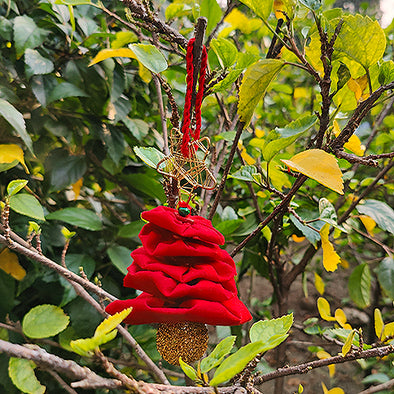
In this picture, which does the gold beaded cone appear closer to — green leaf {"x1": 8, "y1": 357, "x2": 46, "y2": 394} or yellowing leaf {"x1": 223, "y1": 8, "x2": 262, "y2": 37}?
green leaf {"x1": 8, "y1": 357, "x2": 46, "y2": 394}

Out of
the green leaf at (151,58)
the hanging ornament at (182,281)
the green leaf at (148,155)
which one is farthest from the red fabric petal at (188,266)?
the green leaf at (151,58)

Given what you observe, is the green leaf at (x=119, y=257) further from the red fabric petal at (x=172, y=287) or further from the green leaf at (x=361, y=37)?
the green leaf at (x=361, y=37)

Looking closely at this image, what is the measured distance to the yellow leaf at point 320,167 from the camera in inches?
A: 14.2

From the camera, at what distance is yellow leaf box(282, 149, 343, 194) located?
361 mm

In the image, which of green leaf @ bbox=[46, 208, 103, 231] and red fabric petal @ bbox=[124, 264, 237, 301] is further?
green leaf @ bbox=[46, 208, 103, 231]

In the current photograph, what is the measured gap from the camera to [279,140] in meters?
0.48

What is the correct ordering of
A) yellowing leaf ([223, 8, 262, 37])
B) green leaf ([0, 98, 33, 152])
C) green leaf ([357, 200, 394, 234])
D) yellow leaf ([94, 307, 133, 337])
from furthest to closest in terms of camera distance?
1. yellowing leaf ([223, 8, 262, 37])
2. green leaf ([357, 200, 394, 234])
3. green leaf ([0, 98, 33, 152])
4. yellow leaf ([94, 307, 133, 337])

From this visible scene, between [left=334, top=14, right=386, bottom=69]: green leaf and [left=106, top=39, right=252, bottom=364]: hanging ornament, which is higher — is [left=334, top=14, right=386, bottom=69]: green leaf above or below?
above

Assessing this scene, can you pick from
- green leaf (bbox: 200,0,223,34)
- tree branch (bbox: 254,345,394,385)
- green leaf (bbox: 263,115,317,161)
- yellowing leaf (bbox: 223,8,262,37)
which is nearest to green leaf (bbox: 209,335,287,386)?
tree branch (bbox: 254,345,394,385)

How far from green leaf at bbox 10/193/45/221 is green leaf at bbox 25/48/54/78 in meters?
0.25

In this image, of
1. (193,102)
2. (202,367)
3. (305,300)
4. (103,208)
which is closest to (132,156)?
(103,208)

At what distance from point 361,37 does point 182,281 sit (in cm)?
32

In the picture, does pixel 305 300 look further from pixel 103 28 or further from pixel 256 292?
pixel 103 28

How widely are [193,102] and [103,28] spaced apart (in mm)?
523
